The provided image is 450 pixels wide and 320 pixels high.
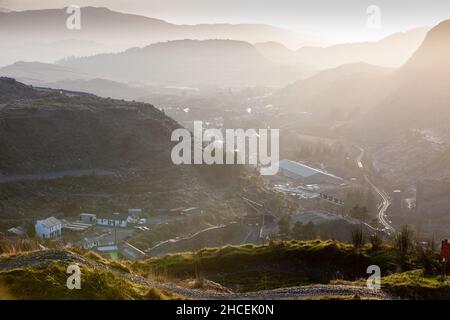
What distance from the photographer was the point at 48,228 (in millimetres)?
29344

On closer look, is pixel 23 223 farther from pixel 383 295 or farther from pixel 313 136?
pixel 313 136

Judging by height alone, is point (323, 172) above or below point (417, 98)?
below

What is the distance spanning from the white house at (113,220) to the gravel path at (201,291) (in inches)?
867

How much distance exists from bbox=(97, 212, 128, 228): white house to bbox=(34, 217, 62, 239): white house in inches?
142

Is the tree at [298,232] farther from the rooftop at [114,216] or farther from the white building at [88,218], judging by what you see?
the white building at [88,218]

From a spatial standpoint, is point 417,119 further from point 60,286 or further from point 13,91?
point 60,286

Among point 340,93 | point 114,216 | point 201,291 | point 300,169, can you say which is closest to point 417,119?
point 300,169

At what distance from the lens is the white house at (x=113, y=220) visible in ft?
110

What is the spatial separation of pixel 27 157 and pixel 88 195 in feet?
23.6

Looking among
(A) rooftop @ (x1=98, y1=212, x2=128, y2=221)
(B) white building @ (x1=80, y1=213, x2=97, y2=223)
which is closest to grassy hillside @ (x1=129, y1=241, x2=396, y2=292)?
(B) white building @ (x1=80, y1=213, x2=97, y2=223)

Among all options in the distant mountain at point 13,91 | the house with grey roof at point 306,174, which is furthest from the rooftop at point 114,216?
the house with grey roof at point 306,174

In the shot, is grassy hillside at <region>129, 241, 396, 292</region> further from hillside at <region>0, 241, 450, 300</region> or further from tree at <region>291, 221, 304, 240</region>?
tree at <region>291, 221, 304, 240</region>

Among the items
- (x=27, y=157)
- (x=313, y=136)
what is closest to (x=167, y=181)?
(x=27, y=157)
